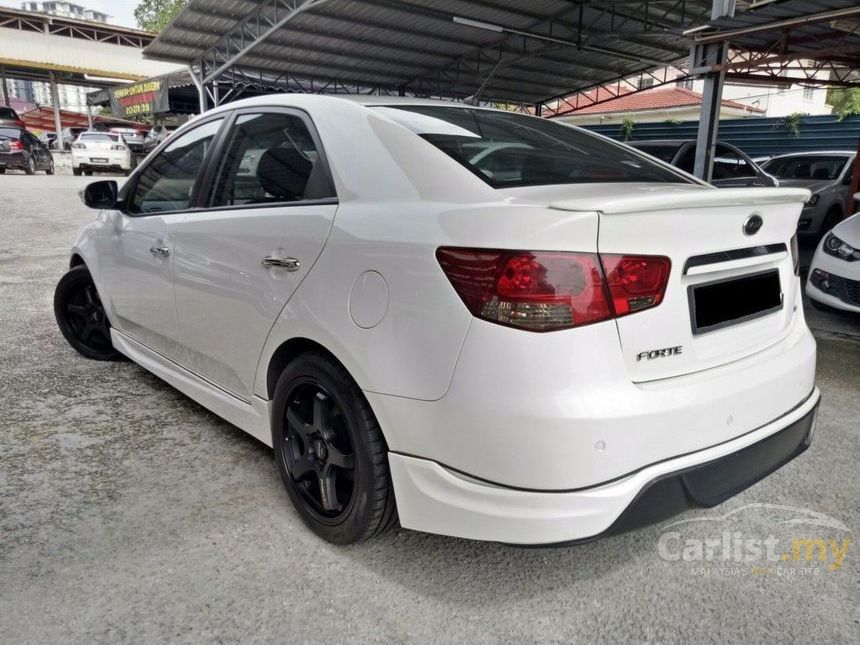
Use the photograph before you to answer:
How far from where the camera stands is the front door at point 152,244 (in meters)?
2.95

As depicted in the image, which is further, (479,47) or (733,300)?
(479,47)

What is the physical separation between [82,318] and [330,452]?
278 cm

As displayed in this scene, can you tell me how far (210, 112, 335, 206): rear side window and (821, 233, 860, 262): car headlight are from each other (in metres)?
4.35

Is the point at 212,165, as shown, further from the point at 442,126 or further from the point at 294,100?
the point at 442,126

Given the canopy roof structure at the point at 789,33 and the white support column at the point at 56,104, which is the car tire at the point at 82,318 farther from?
the white support column at the point at 56,104

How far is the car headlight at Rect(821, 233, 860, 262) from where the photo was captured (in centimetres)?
484

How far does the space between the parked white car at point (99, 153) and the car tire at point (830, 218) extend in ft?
60.3

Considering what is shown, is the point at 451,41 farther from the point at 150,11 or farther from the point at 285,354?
the point at 150,11

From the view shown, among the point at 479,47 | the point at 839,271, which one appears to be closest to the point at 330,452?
the point at 839,271

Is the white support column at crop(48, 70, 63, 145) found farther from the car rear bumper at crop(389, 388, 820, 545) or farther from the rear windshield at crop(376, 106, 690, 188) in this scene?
the car rear bumper at crop(389, 388, 820, 545)

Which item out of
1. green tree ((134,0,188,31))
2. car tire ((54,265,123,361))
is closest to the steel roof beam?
car tire ((54,265,123,361))

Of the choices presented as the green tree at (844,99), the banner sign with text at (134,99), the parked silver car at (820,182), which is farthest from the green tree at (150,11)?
the parked silver car at (820,182)

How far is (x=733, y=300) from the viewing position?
191 cm

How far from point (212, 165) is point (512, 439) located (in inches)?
75.3
